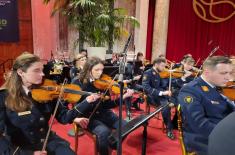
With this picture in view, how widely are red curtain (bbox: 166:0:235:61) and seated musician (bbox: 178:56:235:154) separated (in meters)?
6.15

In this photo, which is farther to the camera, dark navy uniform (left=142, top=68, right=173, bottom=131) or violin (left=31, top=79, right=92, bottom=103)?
dark navy uniform (left=142, top=68, right=173, bottom=131)

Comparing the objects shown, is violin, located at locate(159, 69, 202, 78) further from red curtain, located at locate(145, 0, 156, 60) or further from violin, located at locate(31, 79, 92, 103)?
red curtain, located at locate(145, 0, 156, 60)

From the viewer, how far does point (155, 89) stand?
3.80 meters

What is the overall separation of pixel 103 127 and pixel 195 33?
6537 mm

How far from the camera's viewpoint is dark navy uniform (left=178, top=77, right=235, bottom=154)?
6.18 feet

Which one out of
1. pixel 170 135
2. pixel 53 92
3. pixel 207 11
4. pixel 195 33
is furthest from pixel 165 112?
pixel 207 11

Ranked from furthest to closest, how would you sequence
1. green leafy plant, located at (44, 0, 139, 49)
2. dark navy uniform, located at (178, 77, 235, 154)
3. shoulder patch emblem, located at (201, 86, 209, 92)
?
green leafy plant, located at (44, 0, 139, 49)
shoulder patch emblem, located at (201, 86, 209, 92)
dark navy uniform, located at (178, 77, 235, 154)

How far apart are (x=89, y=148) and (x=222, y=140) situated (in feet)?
8.25

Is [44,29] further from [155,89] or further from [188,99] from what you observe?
[188,99]

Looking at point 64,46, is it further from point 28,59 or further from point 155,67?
point 28,59

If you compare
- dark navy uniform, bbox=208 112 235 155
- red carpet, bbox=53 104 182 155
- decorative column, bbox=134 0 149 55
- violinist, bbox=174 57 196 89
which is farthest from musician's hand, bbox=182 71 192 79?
decorative column, bbox=134 0 149 55

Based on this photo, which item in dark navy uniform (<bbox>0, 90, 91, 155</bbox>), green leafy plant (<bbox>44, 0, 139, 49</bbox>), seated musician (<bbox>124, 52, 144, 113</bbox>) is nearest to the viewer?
dark navy uniform (<bbox>0, 90, 91, 155</bbox>)

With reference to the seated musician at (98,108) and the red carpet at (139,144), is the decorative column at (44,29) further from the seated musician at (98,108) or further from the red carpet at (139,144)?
the seated musician at (98,108)

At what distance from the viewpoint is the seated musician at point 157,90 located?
365cm
